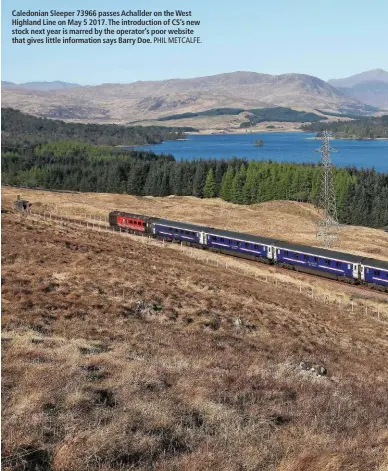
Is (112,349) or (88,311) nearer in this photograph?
(112,349)

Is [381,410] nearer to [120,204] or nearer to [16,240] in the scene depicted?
[16,240]

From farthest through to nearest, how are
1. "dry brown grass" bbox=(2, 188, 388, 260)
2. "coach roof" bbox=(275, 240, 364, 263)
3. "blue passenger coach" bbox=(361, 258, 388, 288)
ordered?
"dry brown grass" bbox=(2, 188, 388, 260) < "coach roof" bbox=(275, 240, 364, 263) < "blue passenger coach" bbox=(361, 258, 388, 288)

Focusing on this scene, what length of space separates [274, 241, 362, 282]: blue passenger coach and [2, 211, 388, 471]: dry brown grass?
12.7 meters

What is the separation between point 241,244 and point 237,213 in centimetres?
5139

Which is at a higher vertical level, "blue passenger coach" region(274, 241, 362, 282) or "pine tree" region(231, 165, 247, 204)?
"pine tree" region(231, 165, 247, 204)

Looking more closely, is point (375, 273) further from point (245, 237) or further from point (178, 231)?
point (178, 231)

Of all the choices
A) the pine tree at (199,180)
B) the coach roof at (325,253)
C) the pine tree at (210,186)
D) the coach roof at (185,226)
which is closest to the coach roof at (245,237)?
the coach roof at (185,226)

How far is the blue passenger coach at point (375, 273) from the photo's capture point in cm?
5066

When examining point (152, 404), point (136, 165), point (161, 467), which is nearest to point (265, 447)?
point (161, 467)

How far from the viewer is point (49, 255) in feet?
134

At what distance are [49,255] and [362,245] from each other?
6056 cm

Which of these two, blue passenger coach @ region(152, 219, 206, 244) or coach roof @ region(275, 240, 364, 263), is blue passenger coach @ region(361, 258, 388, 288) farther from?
blue passenger coach @ region(152, 219, 206, 244)

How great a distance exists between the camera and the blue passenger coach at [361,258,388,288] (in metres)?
50.7

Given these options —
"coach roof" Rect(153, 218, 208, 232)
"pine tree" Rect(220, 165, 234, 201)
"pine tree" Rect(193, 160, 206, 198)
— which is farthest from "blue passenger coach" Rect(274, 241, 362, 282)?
"pine tree" Rect(193, 160, 206, 198)
